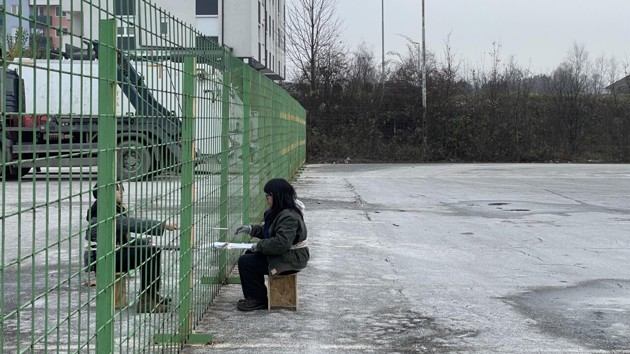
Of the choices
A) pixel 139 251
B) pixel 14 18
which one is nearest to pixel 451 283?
pixel 139 251

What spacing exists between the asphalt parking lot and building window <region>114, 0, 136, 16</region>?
8.94 ft

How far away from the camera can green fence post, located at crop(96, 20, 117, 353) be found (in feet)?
12.4

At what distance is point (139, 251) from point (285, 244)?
2384 mm

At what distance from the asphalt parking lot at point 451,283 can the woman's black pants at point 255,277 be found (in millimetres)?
175

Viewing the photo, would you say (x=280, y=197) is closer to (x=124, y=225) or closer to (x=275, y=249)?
(x=275, y=249)

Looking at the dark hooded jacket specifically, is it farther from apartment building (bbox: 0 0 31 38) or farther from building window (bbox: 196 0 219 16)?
building window (bbox: 196 0 219 16)

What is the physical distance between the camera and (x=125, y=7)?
13.7ft

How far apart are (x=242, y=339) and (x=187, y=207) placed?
1.10 m

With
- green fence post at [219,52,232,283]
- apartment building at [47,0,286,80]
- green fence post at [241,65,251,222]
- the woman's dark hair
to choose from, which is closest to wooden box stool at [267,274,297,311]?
the woman's dark hair

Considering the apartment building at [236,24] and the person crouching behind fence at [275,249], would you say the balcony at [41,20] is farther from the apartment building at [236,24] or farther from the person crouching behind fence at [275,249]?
the apartment building at [236,24]

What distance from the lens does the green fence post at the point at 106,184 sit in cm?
378

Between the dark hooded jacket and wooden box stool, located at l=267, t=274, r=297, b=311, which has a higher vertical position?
the dark hooded jacket

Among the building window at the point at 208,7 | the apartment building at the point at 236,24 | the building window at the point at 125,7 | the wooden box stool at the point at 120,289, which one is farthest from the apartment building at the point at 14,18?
the building window at the point at 208,7

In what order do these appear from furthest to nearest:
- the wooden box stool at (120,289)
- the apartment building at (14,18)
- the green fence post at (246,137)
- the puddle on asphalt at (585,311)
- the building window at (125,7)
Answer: the green fence post at (246,137) → the puddle on asphalt at (585,311) → the wooden box stool at (120,289) → the building window at (125,7) → the apartment building at (14,18)
